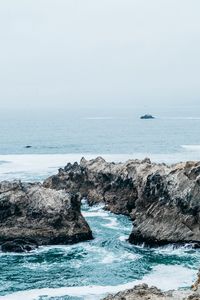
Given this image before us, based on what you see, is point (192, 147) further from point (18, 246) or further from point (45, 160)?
point (18, 246)

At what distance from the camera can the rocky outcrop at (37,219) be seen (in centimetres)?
4981

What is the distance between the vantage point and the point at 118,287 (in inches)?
1548

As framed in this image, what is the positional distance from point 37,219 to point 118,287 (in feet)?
45.0

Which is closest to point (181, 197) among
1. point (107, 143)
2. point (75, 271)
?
point (75, 271)

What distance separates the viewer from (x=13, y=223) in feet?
166

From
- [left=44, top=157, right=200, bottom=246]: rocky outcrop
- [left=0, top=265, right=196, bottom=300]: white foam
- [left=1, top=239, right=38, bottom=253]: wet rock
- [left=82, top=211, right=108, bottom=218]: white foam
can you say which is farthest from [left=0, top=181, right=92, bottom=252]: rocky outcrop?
[left=0, top=265, right=196, bottom=300]: white foam

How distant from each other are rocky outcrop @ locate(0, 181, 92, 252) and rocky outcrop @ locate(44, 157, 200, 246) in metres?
5.28

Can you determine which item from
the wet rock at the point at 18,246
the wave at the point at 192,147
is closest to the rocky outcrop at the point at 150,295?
the wet rock at the point at 18,246

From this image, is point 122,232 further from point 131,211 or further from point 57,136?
point 57,136

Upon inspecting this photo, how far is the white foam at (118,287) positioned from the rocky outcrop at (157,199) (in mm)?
6766

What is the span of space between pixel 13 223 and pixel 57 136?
127205mm

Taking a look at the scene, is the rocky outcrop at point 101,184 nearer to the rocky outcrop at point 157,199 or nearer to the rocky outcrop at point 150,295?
the rocky outcrop at point 157,199

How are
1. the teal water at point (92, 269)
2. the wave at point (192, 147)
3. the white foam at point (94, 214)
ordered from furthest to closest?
the wave at point (192, 147)
the white foam at point (94, 214)
the teal water at point (92, 269)

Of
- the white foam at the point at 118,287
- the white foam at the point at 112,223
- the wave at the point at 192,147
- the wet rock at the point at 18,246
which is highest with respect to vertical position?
the wave at the point at 192,147
